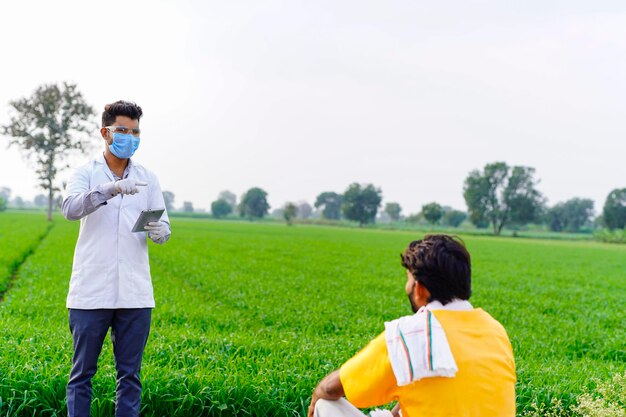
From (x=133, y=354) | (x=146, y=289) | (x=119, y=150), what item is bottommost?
(x=133, y=354)

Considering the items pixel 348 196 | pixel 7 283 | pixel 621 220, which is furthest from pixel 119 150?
pixel 348 196

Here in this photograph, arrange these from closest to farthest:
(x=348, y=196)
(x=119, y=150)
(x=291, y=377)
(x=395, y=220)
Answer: (x=119, y=150) → (x=291, y=377) → (x=348, y=196) → (x=395, y=220)

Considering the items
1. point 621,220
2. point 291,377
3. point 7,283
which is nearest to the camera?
point 291,377

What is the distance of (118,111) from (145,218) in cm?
81

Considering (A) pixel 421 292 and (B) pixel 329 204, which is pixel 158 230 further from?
(B) pixel 329 204

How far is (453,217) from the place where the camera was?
159625 millimetres

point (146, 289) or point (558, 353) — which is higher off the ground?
point (146, 289)

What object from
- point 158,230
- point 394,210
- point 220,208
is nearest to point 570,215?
point 394,210

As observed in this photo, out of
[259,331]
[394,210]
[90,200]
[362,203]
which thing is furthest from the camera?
[394,210]

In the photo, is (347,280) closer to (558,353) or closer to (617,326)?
(617,326)

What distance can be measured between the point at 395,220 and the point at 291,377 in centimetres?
18142

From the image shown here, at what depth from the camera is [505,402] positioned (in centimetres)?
251

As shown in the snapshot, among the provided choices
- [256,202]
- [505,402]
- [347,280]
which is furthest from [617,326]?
[256,202]

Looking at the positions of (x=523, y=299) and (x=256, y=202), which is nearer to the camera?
(x=523, y=299)
